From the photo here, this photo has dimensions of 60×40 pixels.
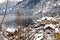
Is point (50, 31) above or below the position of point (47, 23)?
below

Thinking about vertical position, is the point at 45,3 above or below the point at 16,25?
above

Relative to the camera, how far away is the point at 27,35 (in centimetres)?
215

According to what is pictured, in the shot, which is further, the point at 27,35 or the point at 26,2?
the point at 26,2

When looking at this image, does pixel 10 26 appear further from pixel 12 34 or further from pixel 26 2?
pixel 26 2

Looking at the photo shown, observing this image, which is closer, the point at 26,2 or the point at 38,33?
the point at 38,33

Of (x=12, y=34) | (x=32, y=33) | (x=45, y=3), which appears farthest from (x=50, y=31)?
(x=12, y=34)

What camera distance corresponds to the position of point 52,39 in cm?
217

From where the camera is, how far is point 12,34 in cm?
219

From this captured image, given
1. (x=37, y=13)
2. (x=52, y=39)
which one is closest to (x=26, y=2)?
(x=37, y=13)

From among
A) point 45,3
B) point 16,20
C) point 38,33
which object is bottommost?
point 38,33

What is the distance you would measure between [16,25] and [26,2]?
0.52m

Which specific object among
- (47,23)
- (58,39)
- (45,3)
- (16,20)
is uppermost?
(45,3)

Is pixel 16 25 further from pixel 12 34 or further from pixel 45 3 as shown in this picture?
pixel 45 3

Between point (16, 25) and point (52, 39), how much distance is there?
0.72 m
